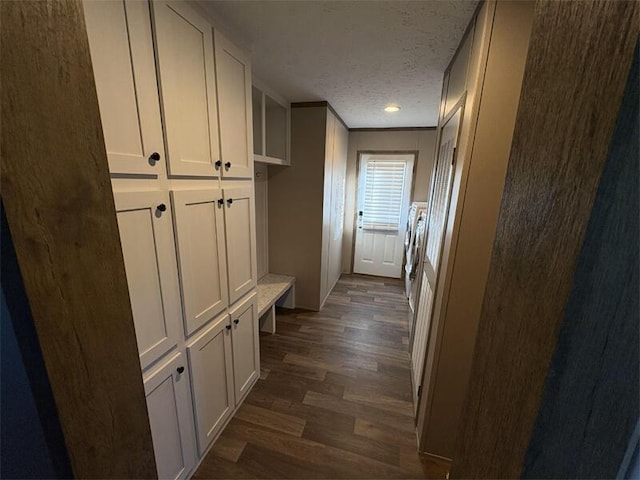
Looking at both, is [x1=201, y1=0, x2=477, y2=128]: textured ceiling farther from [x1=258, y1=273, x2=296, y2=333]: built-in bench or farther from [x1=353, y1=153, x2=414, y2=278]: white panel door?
[x1=258, y1=273, x2=296, y2=333]: built-in bench

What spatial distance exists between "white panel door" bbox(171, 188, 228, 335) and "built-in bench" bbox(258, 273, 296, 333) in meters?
0.98

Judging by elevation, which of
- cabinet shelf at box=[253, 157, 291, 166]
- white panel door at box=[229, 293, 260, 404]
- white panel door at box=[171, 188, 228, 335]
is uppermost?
cabinet shelf at box=[253, 157, 291, 166]

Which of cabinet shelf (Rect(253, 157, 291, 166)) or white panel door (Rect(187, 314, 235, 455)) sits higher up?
cabinet shelf (Rect(253, 157, 291, 166))

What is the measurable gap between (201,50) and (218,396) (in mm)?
1887

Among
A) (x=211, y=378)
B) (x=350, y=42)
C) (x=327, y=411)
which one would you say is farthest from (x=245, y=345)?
(x=350, y=42)

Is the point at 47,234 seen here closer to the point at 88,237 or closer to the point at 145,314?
the point at 88,237

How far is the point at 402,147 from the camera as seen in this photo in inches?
153

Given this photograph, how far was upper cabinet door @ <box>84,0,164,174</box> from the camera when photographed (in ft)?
2.62

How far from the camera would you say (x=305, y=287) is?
3213 mm

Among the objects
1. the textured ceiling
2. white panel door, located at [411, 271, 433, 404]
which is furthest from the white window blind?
white panel door, located at [411, 271, 433, 404]

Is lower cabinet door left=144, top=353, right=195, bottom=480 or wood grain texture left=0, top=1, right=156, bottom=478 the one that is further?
lower cabinet door left=144, top=353, right=195, bottom=480

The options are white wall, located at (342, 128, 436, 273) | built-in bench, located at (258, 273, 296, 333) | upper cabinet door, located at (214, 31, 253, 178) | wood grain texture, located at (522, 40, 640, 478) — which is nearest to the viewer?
wood grain texture, located at (522, 40, 640, 478)

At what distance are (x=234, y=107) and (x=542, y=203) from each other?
152 centimetres

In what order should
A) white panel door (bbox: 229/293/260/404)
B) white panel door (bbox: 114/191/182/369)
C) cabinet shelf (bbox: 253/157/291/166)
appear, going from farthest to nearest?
cabinet shelf (bbox: 253/157/291/166) → white panel door (bbox: 229/293/260/404) → white panel door (bbox: 114/191/182/369)
